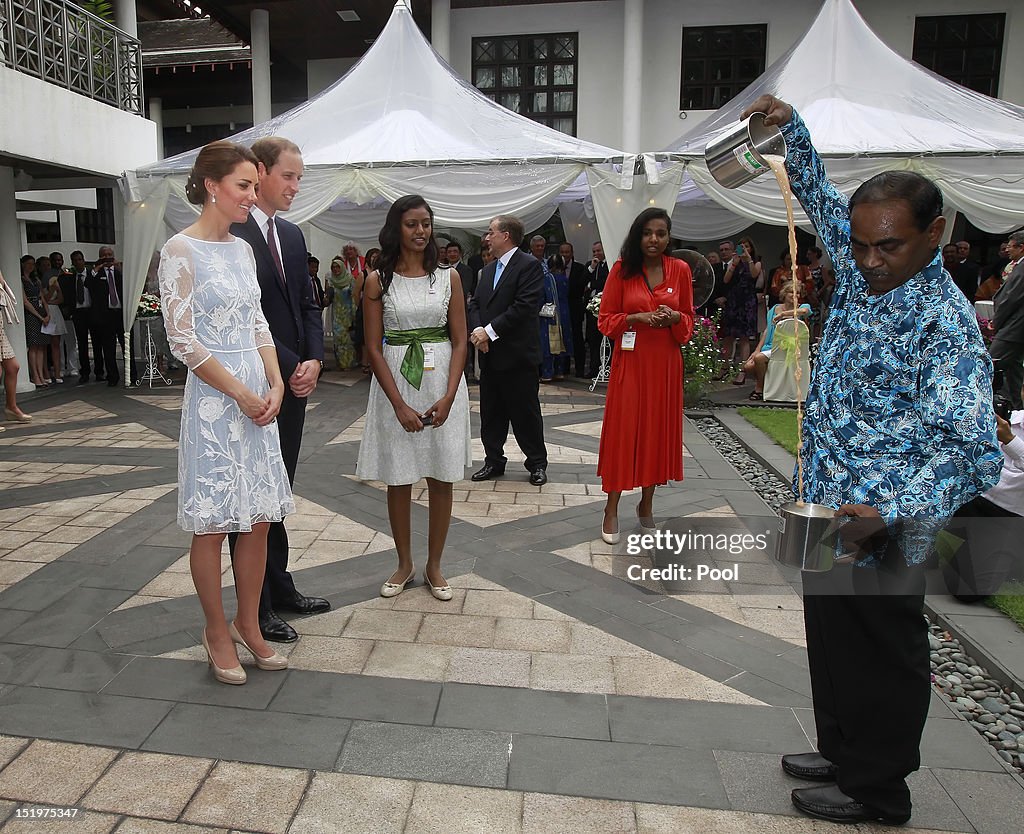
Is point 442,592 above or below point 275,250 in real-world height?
below

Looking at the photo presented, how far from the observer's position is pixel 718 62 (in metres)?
15.8

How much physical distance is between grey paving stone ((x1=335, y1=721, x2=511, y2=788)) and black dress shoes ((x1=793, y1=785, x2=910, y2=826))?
0.89 m

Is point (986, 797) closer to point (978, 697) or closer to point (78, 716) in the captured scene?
point (978, 697)

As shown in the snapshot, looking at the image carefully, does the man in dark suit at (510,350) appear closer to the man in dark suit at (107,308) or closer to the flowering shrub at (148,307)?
the flowering shrub at (148,307)

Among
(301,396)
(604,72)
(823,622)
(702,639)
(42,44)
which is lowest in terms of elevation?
(702,639)

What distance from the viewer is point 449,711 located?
9.24ft

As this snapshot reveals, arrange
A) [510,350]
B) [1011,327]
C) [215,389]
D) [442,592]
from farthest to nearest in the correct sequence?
[1011,327] < [510,350] < [442,592] < [215,389]

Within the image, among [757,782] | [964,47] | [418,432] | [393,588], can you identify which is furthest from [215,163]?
[964,47]

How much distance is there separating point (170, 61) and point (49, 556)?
1745 cm

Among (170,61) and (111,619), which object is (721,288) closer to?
(111,619)

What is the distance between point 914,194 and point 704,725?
1.83 m

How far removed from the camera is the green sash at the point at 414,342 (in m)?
3.59

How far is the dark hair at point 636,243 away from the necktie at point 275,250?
200 centimetres

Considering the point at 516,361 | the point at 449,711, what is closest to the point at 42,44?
the point at 516,361
